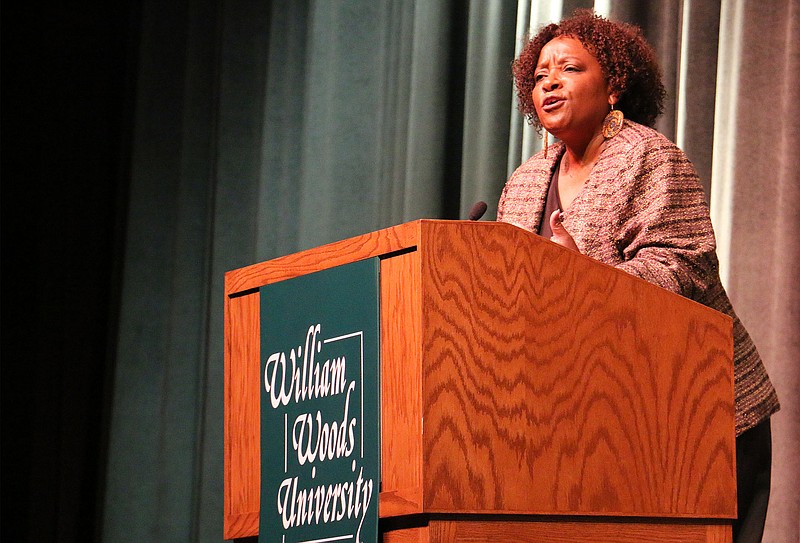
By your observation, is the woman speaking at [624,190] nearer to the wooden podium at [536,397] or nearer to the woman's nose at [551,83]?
the woman's nose at [551,83]

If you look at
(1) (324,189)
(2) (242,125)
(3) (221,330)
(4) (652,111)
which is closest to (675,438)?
(4) (652,111)

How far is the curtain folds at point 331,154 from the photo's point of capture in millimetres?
2895

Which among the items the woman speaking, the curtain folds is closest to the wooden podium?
the woman speaking

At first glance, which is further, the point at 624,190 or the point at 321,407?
the point at 624,190

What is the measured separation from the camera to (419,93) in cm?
347

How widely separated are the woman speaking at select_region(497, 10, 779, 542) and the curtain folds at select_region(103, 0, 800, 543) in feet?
1.81

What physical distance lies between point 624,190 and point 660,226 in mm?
97

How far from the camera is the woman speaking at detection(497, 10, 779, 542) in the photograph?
207cm

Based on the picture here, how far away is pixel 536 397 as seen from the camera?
1.59 metres

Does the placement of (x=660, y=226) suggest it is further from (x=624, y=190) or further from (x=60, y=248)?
(x=60, y=248)

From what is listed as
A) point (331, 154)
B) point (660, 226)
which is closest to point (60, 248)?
→ point (331, 154)

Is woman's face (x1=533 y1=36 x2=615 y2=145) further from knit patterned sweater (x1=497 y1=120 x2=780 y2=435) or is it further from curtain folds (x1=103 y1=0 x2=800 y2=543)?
curtain folds (x1=103 y1=0 x2=800 y2=543)

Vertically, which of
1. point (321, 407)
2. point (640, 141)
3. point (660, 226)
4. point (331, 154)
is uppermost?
point (331, 154)

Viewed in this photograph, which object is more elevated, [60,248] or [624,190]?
[60,248]
